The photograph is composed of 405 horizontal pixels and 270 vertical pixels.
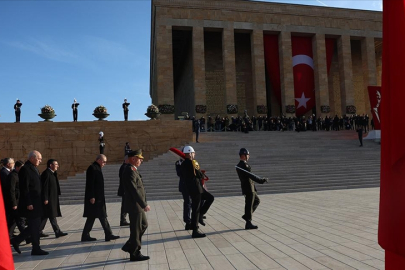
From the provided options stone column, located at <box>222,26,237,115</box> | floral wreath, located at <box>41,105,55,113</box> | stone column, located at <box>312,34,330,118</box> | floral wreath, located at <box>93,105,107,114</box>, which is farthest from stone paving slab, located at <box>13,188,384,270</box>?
stone column, located at <box>312,34,330,118</box>

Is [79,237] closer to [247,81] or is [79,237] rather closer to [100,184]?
[100,184]

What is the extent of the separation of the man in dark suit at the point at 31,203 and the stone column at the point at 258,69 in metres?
25.0

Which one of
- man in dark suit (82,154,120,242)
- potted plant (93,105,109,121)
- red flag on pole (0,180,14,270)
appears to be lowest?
man in dark suit (82,154,120,242)

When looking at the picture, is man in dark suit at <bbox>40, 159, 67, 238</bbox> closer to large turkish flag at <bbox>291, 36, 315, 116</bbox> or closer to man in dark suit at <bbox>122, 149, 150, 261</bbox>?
man in dark suit at <bbox>122, 149, 150, 261</bbox>

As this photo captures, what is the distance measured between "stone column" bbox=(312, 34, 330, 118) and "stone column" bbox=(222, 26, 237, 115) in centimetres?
800

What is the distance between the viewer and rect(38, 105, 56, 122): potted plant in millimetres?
18703

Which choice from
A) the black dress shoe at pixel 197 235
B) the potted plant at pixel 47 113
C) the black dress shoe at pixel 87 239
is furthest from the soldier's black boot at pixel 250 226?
the potted plant at pixel 47 113

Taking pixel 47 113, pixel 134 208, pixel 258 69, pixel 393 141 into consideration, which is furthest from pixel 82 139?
pixel 393 141

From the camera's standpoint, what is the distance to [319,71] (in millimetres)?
30391

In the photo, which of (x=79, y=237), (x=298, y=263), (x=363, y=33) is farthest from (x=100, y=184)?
(x=363, y=33)

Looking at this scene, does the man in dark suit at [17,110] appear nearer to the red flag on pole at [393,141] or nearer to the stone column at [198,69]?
the stone column at [198,69]

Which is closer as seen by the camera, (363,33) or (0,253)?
(0,253)

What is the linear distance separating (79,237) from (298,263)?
4.23 meters

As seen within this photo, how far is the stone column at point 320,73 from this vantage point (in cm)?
3020
